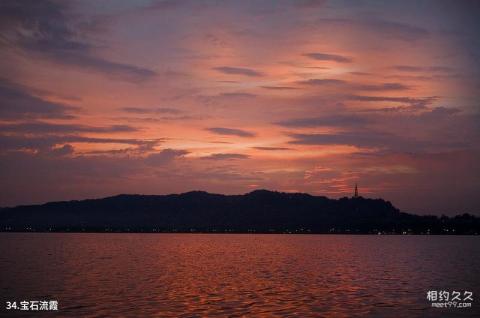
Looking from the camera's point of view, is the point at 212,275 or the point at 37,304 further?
the point at 212,275

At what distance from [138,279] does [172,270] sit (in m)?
16.2

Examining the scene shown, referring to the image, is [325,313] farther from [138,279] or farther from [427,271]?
[427,271]

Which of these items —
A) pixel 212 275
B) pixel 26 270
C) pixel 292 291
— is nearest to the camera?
pixel 292 291

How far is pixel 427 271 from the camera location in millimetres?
92938

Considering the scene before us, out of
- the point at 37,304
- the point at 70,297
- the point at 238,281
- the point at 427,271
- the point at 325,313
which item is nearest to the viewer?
the point at 325,313

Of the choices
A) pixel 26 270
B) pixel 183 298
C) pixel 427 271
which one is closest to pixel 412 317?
pixel 183 298

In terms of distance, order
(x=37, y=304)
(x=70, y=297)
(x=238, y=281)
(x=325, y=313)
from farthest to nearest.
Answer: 1. (x=238, y=281)
2. (x=70, y=297)
3. (x=37, y=304)
4. (x=325, y=313)

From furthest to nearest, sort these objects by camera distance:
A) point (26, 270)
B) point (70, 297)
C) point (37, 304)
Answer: point (26, 270)
point (70, 297)
point (37, 304)

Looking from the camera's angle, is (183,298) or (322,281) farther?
(322,281)

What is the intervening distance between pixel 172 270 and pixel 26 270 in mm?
22753

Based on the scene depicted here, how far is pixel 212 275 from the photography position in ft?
265

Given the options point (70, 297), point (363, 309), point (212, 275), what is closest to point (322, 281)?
point (212, 275)

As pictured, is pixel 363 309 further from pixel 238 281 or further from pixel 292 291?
pixel 238 281

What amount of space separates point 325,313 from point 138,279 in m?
34.1
